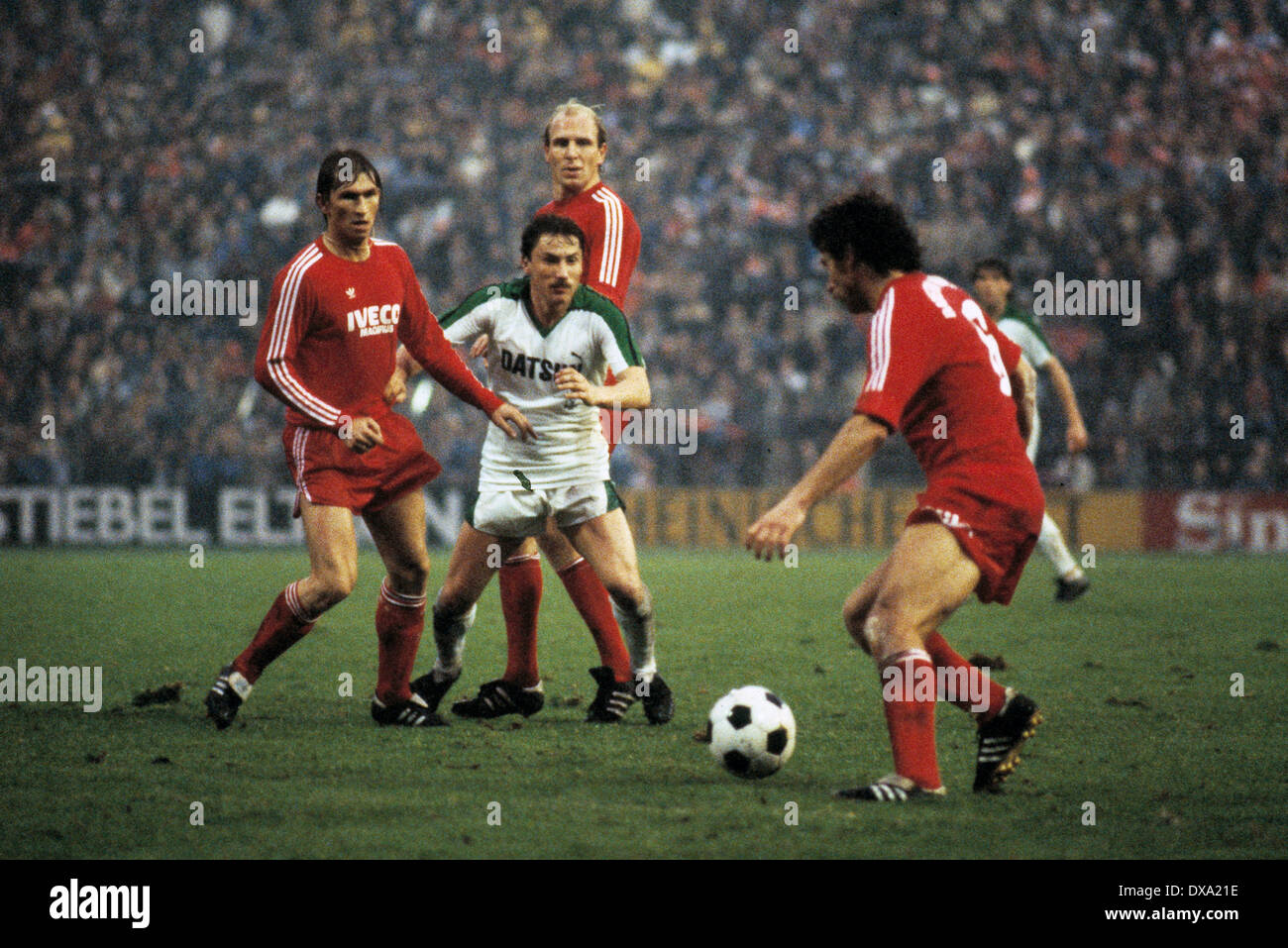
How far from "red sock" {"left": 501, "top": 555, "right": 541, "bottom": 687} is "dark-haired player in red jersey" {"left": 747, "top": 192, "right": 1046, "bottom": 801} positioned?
6.77 ft

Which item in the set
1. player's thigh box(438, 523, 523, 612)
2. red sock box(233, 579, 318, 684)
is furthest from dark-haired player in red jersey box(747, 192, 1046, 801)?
red sock box(233, 579, 318, 684)

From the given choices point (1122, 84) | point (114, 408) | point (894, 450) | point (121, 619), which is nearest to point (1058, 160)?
point (1122, 84)

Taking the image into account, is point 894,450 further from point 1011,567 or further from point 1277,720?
point 1011,567

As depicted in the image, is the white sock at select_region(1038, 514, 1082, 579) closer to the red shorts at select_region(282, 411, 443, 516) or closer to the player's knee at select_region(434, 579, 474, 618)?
the player's knee at select_region(434, 579, 474, 618)

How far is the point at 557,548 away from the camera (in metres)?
7.15

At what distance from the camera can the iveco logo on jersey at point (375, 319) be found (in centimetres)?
648

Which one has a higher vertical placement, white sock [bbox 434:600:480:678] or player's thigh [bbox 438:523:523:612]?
player's thigh [bbox 438:523:523:612]

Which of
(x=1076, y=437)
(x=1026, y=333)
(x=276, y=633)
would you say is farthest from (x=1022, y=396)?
(x=1026, y=333)

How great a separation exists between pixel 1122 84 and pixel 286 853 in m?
19.5

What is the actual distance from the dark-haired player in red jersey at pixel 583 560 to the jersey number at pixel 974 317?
7.35ft

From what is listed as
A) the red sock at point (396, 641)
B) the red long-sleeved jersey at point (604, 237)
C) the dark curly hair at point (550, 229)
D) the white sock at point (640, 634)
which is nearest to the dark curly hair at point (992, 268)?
the red long-sleeved jersey at point (604, 237)

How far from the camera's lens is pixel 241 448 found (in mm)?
18922

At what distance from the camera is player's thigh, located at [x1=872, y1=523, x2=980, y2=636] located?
193 inches

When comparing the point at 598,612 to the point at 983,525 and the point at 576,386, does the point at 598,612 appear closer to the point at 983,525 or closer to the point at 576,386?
the point at 576,386
